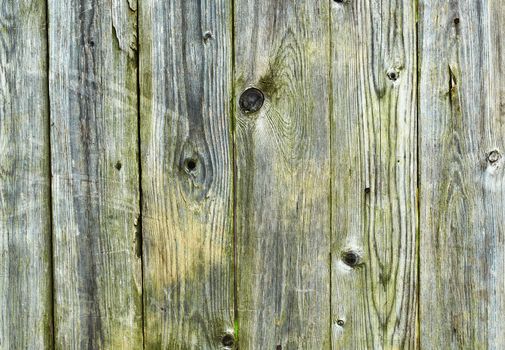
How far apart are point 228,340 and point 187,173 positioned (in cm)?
43

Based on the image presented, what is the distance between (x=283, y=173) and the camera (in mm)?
1426

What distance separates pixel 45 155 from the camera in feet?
4.74

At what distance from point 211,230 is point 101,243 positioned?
281 millimetres

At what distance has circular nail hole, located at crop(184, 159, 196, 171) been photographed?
4.70ft

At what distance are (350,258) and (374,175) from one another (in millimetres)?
216

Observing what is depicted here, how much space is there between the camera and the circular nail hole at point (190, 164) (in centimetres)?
143

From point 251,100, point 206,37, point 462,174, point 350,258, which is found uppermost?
point 206,37

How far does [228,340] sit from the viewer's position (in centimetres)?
144

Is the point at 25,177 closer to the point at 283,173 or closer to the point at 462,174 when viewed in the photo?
the point at 283,173

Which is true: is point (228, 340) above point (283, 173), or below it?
below

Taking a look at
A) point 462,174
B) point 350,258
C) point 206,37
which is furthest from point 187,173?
point 462,174

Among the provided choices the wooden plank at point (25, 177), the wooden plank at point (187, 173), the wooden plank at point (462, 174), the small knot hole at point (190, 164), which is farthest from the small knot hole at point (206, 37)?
the wooden plank at point (462, 174)

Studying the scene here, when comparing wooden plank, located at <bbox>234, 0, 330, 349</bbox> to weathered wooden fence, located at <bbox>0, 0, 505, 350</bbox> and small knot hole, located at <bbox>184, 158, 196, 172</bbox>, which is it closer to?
weathered wooden fence, located at <bbox>0, 0, 505, 350</bbox>

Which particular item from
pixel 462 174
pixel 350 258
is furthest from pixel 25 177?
pixel 462 174
